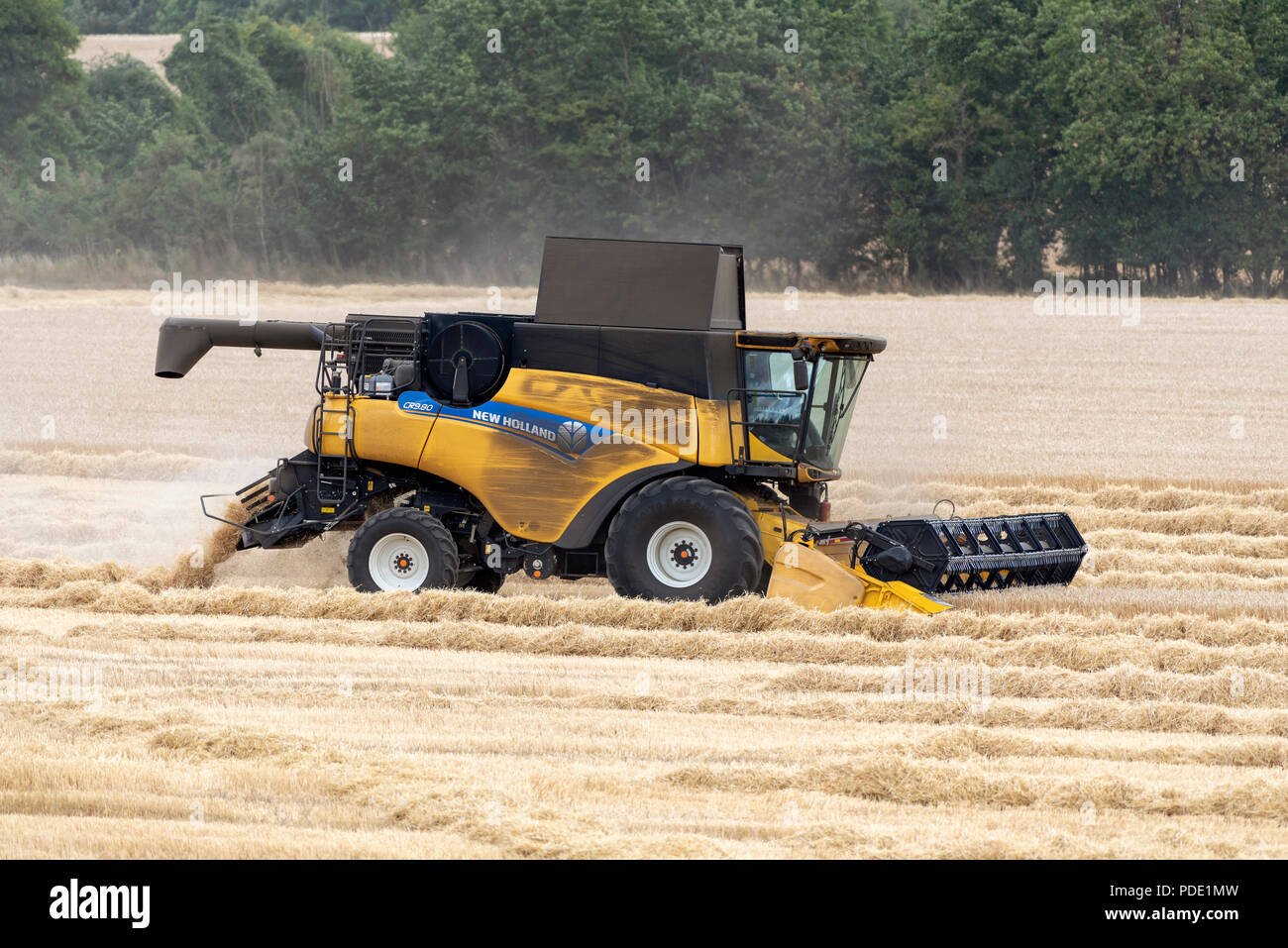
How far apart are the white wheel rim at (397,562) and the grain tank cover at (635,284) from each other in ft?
6.37

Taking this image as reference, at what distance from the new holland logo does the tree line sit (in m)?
32.2

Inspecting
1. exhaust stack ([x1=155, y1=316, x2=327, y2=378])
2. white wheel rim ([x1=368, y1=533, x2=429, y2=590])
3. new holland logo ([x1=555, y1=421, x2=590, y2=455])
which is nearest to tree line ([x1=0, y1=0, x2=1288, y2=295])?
exhaust stack ([x1=155, y1=316, x2=327, y2=378])

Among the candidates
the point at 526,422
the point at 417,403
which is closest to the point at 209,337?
the point at 417,403

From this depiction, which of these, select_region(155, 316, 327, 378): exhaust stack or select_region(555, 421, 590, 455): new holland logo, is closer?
select_region(555, 421, 590, 455): new holland logo

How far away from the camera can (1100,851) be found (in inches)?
243

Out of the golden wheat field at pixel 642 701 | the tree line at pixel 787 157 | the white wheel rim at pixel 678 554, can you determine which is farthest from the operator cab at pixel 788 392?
the tree line at pixel 787 157

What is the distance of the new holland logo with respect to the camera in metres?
11.4

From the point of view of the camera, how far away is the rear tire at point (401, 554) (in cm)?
1159

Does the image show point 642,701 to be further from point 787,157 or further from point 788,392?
point 787,157

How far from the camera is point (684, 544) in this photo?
1124 cm

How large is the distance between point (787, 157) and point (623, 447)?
33553 millimetres

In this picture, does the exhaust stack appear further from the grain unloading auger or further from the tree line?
the tree line
